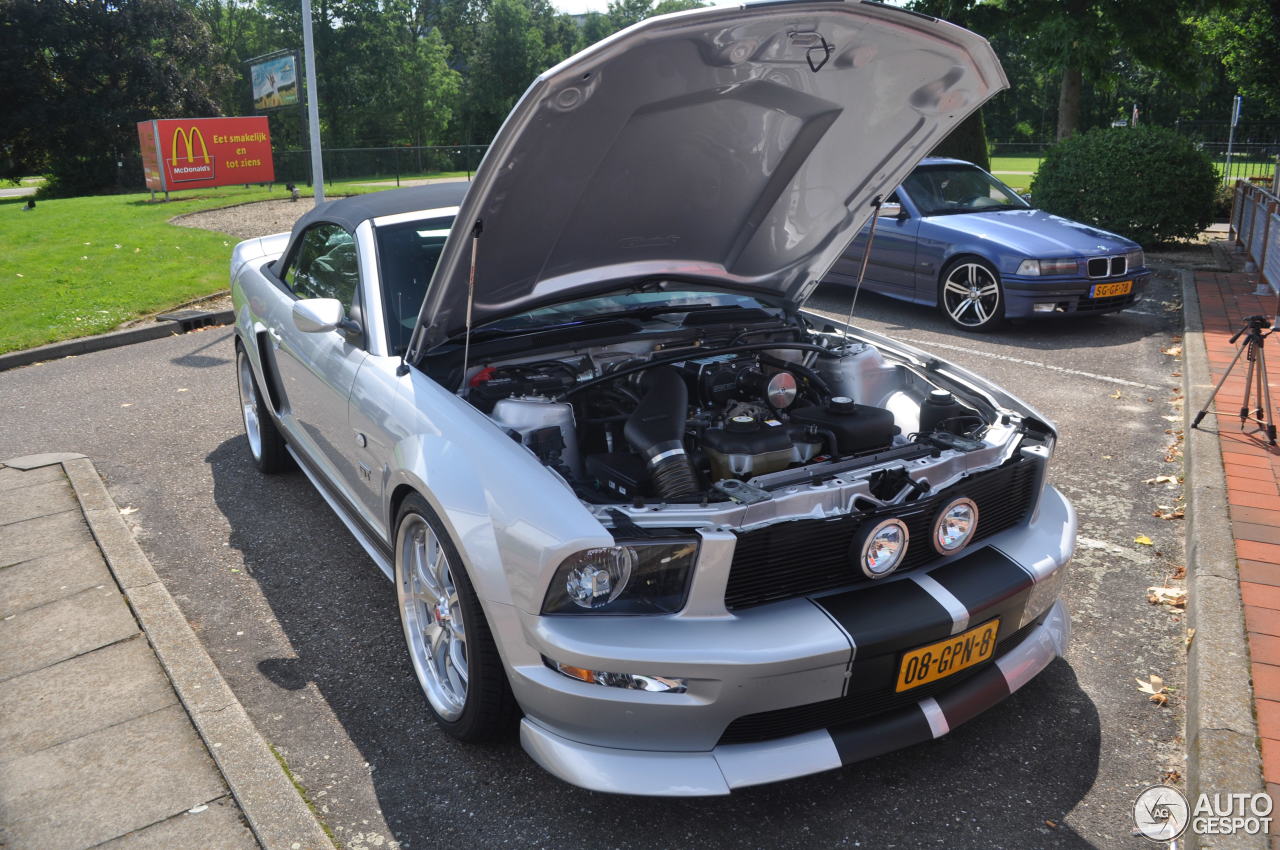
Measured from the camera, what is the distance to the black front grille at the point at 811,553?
2521mm

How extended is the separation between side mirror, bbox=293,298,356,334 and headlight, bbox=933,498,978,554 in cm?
220

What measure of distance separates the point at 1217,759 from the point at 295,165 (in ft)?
110

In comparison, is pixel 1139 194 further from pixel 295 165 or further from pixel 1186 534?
pixel 295 165

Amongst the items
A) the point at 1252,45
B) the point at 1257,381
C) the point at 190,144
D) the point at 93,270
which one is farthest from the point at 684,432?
the point at 1252,45

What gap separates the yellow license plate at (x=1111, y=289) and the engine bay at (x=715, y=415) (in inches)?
206

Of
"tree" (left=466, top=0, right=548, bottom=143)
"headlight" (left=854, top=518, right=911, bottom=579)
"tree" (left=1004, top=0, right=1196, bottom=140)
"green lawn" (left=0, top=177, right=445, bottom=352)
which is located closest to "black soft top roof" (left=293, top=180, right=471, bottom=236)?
"headlight" (left=854, top=518, right=911, bottom=579)

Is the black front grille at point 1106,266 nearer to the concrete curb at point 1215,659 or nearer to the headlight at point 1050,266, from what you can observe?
the headlight at point 1050,266

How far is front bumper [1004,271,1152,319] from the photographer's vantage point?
27.0ft

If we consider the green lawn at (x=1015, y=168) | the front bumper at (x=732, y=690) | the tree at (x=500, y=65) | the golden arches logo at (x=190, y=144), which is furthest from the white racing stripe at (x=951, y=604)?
the tree at (x=500, y=65)

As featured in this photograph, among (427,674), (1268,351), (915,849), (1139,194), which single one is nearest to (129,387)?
(427,674)

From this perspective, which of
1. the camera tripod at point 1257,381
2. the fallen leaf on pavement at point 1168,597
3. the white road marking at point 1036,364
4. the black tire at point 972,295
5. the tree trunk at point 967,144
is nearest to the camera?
the fallen leaf on pavement at point 1168,597

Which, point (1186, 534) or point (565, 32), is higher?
point (565, 32)

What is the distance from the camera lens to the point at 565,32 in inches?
2936

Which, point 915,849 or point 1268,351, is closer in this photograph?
point 915,849
